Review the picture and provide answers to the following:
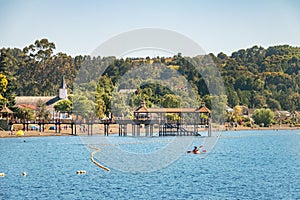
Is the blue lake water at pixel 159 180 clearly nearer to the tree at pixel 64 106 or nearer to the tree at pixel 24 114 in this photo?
the tree at pixel 24 114

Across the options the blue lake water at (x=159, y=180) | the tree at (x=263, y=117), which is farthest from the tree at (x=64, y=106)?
the blue lake water at (x=159, y=180)

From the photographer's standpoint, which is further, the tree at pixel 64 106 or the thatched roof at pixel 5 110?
the tree at pixel 64 106

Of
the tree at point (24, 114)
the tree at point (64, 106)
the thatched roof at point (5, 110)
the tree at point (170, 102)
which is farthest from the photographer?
the tree at point (170, 102)

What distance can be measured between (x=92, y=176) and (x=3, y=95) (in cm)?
7288

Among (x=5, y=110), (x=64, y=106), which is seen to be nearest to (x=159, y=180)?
(x=5, y=110)

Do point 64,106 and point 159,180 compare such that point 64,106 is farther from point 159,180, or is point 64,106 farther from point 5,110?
point 159,180

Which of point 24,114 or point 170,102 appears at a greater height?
point 170,102

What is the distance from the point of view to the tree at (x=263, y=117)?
174500 mm

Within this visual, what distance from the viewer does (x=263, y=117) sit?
175250 millimetres

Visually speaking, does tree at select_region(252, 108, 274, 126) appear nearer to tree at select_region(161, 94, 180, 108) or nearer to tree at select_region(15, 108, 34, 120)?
tree at select_region(161, 94, 180, 108)

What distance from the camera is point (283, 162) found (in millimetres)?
64938

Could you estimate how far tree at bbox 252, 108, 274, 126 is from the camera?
174 metres

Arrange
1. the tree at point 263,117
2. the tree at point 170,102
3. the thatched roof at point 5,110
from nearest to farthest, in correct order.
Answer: the thatched roof at point 5,110 → the tree at point 170,102 → the tree at point 263,117

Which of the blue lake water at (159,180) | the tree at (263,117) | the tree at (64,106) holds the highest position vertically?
the tree at (64,106)
